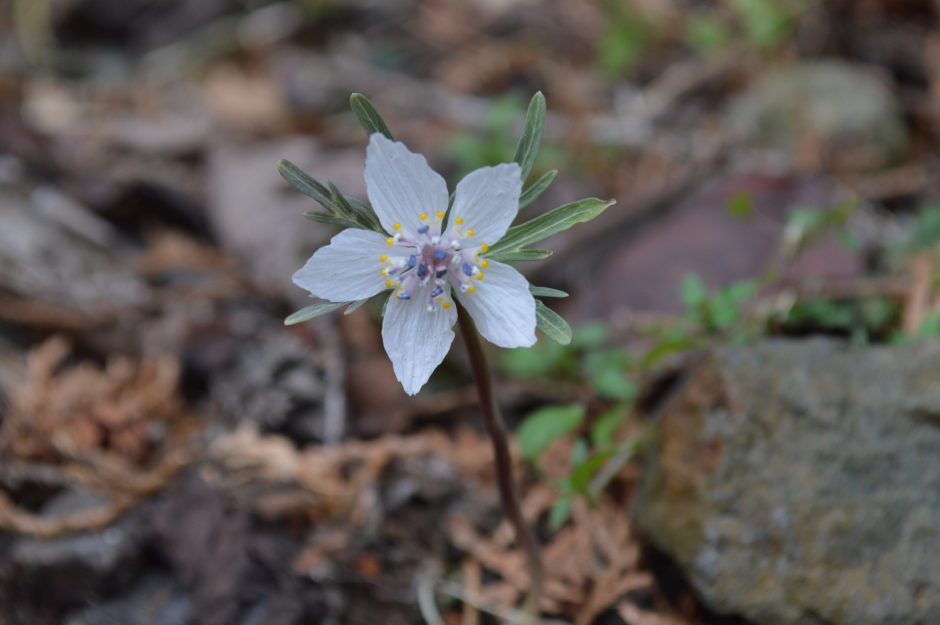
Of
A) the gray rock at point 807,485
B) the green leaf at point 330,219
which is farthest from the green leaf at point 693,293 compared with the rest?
the green leaf at point 330,219

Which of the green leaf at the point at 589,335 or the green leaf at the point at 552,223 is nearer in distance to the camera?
the green leaf at the point at 552,223

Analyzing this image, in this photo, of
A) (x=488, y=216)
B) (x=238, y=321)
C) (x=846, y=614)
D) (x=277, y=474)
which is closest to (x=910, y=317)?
(x=846, y=614)

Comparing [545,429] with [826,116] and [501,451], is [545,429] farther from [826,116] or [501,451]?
[826,116]

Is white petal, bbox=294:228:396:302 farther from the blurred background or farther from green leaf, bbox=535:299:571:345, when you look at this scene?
the blurred background

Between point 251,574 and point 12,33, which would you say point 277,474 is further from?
point 12,33

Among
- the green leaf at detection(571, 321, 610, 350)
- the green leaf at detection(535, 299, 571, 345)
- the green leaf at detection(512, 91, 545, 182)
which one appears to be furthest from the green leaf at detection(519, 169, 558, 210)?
the green leaf at detection(571, 321, 610, 350)

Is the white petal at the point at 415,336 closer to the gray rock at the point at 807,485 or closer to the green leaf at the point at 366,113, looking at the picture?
the green leaf at the point at 366,113
